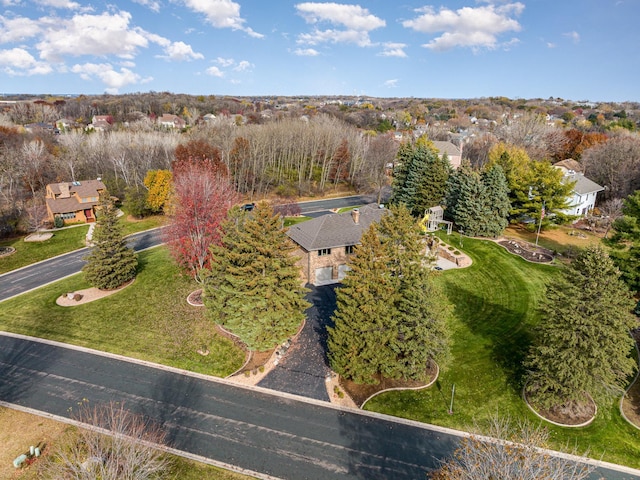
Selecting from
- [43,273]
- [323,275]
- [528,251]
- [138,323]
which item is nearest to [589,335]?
[323,275]

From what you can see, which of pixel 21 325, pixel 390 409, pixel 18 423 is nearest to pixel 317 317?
pixel 390 409

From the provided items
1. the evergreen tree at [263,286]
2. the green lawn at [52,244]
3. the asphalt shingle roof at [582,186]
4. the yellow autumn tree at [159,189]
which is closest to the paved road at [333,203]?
the yellow autumn tree at [159,189]

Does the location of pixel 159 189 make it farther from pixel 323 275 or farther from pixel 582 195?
pixel 582 195

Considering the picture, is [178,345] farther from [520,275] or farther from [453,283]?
[520,275]

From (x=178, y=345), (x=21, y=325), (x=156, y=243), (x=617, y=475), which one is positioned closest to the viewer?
(x=617, y=475)

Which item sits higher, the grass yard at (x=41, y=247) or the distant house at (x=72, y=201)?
the distant house at (x=72, y=201)

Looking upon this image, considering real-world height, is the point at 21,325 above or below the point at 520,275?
below

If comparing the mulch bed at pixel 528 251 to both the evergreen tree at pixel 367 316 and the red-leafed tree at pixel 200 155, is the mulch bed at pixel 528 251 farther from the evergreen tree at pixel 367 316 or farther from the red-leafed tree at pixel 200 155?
the red-leafed tree at pixel 200 155

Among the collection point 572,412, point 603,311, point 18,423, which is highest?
point 603,311
